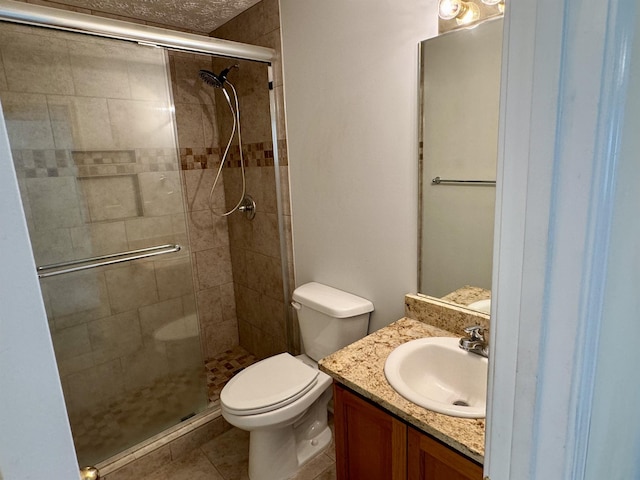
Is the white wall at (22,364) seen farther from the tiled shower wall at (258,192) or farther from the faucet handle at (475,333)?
the tiled shower wall at (258,192)

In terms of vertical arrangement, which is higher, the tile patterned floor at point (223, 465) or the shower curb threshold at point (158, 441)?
the shower curb threshold at point (158, 441)

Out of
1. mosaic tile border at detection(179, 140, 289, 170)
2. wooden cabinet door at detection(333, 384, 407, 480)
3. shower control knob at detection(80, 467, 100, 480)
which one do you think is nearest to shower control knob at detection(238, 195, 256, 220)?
mosaic tile border at detection(179, 140, 289, 170)

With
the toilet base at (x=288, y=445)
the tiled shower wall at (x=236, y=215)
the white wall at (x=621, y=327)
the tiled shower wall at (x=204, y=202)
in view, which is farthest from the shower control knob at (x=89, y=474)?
the tiled shower wall at (x=204, y=202)

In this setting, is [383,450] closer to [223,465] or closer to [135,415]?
[223,465]

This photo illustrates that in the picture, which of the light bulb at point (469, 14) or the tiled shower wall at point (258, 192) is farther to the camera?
the tiled shower wall at point (258, 192)

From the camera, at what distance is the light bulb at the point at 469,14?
1.24m

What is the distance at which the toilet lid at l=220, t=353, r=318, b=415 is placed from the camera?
1.54 metres

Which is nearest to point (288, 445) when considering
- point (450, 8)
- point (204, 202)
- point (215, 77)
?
point (204, 202)

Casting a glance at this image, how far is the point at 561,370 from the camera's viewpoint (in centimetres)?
46

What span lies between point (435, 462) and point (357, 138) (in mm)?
1260

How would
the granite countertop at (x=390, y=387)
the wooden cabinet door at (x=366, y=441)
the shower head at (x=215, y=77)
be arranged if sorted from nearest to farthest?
the granite countertop at (x=390, y=387) < the wooden cabinet door at (x=366, y=441) < the shower head at (x=215, y=77)

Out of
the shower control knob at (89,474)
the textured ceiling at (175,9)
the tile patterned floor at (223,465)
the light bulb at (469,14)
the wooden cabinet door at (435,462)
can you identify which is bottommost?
the tile patterned floor at (223,465)

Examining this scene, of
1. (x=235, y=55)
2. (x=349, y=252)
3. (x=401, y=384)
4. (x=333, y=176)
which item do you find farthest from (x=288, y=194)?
(x=401, y=384)

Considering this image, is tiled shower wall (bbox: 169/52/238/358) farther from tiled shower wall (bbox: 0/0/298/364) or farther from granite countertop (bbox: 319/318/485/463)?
granite countertop (bbox: 319/318/485/463)
